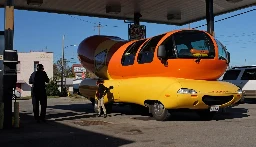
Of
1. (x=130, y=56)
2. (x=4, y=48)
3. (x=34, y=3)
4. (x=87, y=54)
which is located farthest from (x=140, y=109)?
(x=34, y=3)

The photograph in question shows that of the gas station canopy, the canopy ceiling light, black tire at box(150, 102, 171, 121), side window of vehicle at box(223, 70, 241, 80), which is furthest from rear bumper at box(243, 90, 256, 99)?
the canopy ceiling light

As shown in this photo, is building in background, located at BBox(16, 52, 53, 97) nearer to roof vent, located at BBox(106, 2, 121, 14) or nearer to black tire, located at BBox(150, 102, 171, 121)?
roof vent, located at BBox(106, 2, 121, 14)

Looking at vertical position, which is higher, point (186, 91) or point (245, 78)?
point (245, 78)

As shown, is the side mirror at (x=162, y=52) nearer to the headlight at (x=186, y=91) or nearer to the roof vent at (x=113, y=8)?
the headlight at (x=186, y=91)

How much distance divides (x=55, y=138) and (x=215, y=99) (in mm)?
4851

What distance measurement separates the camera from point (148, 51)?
11.2m

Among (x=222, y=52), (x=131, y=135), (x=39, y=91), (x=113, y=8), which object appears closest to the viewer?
(x=131, y=135)

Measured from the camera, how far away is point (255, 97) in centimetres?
1836

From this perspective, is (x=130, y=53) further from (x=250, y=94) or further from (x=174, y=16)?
(x=250, y=94)

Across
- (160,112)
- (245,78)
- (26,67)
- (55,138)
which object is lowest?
(55,138)

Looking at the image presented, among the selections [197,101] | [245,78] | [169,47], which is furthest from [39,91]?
[245,78]

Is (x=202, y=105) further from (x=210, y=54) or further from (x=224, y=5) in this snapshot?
(x=224, y=5)

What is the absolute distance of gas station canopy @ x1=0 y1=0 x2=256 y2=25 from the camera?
17.3 m

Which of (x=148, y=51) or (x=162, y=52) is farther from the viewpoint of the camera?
(x=148, y=51)
